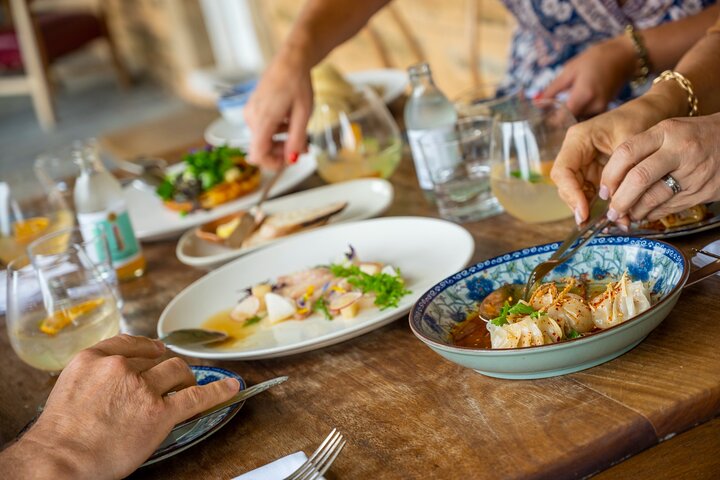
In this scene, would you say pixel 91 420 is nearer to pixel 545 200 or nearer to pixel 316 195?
pixel 545 200

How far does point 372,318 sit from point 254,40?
522 cm

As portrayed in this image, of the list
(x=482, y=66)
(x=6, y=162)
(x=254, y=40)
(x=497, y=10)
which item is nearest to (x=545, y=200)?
(x=497, y=10)

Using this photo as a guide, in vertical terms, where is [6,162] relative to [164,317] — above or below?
below

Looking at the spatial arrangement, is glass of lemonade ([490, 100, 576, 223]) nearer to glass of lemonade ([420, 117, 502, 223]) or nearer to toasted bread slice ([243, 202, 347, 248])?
glass of lemonade ([420, 117, 502, 223])

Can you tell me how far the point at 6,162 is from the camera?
6496 mm

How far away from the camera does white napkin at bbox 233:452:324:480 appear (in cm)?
81

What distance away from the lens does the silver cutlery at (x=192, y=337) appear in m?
1.13

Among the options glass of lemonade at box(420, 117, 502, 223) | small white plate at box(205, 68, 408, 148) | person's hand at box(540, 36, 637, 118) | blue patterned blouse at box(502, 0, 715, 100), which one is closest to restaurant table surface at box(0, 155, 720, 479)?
glass of lemonade at box(420, 117, 502, 223)

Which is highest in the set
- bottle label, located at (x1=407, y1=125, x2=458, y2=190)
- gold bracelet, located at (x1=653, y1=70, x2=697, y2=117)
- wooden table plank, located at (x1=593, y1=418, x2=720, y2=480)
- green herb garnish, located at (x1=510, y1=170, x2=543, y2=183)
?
gold bracelet, located at (x1=653, y1=70, x2=697, y2=117)

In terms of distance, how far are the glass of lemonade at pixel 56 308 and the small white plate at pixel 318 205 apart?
266 mm

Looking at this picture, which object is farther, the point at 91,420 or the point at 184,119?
the point at 184,119

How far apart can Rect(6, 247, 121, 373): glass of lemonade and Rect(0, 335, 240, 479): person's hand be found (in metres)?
0.23

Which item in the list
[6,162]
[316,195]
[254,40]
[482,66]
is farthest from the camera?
[6,162]

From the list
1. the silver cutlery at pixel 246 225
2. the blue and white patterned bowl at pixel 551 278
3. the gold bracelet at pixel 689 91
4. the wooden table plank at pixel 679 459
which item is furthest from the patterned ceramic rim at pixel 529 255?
the silver cutlery at pixel 246 225
